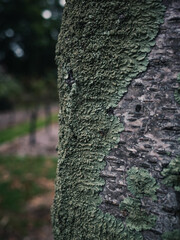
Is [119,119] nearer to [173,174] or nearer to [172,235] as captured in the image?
[173,174]

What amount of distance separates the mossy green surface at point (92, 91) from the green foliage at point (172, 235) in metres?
0.10

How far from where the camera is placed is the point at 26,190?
4.40 m

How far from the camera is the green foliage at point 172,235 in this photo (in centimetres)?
95

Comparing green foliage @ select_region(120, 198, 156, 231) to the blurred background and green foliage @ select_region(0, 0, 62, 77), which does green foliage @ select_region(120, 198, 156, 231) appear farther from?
green foliage @ select_region(0, 0, 62, 77)

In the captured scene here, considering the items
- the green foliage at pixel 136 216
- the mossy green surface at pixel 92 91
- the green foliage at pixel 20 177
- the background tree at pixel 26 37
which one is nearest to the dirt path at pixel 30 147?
the green foliage at pixel 20 177

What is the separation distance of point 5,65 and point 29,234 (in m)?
26.6

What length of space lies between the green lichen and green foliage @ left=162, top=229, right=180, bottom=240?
0.54ft

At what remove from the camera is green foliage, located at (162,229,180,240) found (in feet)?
3.11

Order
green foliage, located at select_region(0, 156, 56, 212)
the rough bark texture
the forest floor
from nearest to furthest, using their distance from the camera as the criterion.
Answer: the rough bark texture < the forest floor < green foliage, located at select_region(0, 156, 56, 212)

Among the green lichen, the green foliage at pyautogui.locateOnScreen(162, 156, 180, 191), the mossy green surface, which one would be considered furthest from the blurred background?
the green foliage at pyautogui.locateOnScreen(162, 156, 180, 191)

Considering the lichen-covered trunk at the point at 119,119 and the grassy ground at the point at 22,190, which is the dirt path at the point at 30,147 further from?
the lichen-covered trunk at the point at 119,119

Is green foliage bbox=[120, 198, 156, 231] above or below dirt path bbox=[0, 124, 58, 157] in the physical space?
above

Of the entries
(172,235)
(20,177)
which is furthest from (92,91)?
(20,177)

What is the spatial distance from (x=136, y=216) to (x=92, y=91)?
0.69 meters
